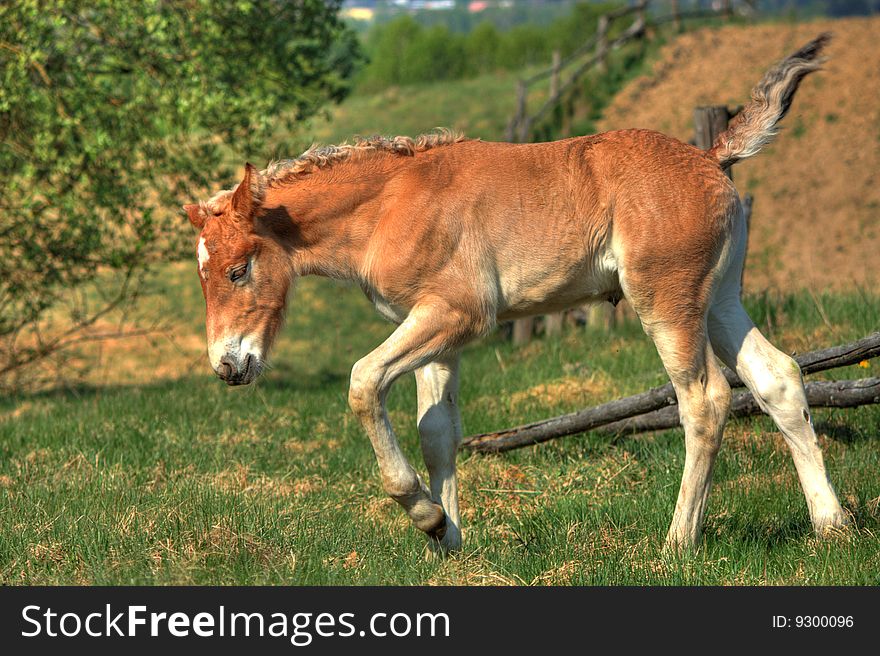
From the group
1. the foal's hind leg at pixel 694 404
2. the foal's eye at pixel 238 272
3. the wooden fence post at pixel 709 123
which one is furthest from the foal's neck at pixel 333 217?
the wooden fence post at pixel 709 123

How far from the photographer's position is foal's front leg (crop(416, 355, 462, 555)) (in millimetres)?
5938

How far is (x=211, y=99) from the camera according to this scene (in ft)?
37.7

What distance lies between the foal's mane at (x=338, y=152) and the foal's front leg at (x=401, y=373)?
38.0 inches

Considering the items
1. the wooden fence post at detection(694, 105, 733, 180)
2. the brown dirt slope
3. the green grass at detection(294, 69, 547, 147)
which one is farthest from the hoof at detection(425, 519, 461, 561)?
the green grass at detection(294, 69, 547, 147)

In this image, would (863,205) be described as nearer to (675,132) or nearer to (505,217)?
(675,132)

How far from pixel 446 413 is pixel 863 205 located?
57.4ft

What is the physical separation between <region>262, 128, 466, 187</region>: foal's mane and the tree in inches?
237

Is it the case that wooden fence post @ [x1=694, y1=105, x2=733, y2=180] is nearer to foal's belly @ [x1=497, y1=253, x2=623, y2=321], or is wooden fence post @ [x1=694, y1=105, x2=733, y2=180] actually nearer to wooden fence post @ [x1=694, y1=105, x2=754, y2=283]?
wooden fence post @ [x1=694, y1=105, x2=754, y2=283]

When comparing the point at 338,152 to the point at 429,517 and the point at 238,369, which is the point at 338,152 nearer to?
the point at 238,369

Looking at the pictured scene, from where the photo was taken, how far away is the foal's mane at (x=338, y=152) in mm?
5785

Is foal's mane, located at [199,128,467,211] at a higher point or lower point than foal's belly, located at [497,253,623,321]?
higher

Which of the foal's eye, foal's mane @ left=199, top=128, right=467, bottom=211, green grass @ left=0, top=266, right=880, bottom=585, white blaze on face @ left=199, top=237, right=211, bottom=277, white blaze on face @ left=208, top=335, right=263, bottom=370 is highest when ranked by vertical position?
foal's mane @ left=199, top=128, right=467, bottom=211

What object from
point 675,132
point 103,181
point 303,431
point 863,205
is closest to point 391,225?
point 303,431

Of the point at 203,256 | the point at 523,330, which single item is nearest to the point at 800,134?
the point at 523,330
